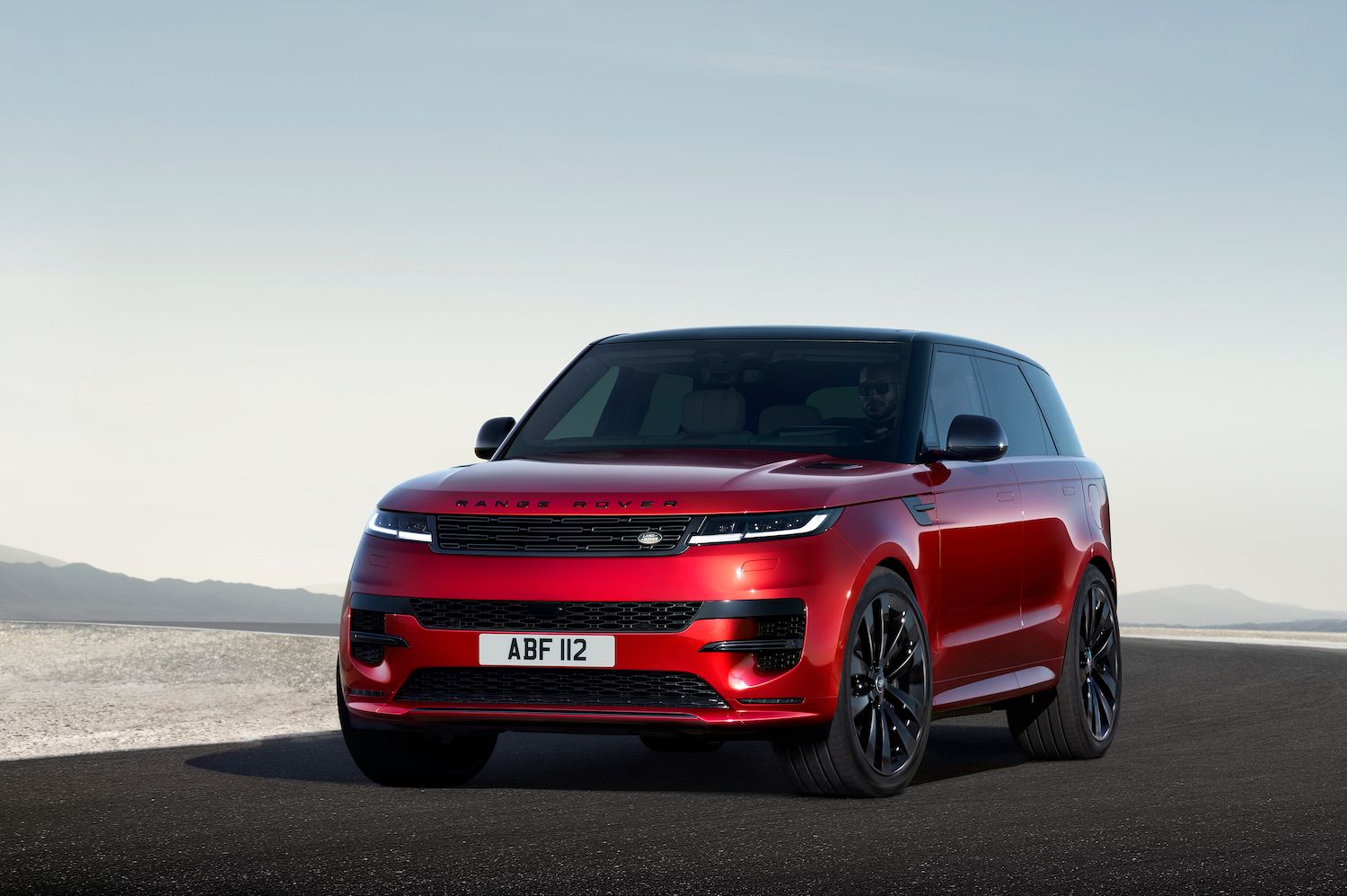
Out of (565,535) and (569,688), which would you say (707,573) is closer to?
(565,535)

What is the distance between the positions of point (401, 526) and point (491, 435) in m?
1.59

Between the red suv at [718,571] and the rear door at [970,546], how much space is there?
19mm

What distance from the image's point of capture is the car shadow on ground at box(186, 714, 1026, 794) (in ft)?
27.9

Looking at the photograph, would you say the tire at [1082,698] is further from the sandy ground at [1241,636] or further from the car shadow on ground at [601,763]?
the sandy ground at [1241,636]

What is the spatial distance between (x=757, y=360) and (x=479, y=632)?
7.82 feet

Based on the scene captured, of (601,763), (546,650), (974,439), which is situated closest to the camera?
(546,650)

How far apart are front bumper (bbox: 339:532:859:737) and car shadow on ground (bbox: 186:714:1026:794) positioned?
98cm

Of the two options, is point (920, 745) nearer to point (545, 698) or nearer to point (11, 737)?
point (545, 698)

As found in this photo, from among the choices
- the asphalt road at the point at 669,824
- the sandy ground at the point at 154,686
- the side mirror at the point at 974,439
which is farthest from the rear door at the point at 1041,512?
the sandy ground at the point at 154,686

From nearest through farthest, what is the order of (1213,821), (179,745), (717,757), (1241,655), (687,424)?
(1213,821), (687,424), (717,757), (179,745), (1241,655)

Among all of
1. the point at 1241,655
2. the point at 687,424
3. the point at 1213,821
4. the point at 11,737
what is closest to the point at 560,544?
the point at 687,424

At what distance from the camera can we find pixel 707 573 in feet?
23.5

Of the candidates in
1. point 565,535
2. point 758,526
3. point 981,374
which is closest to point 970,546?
point 981,374

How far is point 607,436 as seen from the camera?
9.02 m
